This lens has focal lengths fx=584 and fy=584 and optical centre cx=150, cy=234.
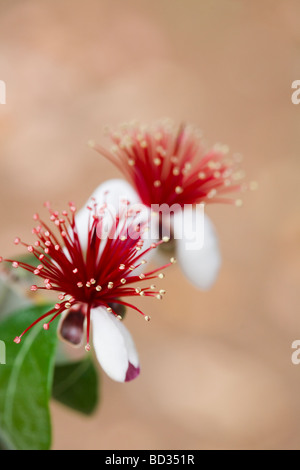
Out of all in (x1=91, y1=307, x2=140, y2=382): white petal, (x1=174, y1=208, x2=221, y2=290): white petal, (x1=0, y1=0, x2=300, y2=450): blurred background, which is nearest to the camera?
(x1=91, y1=307, x2=140, y2=382): white petal

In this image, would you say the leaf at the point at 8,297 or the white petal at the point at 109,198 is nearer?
the white petal at the point at 109,198

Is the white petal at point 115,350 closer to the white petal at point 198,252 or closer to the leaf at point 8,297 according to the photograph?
the white petal at point 198,252

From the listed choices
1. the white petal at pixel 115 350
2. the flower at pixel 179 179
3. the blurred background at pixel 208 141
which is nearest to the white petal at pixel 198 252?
the flower at pixel 179 179

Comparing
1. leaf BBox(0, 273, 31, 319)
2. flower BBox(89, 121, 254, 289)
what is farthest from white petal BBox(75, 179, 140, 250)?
leaf BBox(0, 273, 31, 319)

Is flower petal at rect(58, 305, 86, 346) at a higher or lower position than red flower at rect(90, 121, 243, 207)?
lower

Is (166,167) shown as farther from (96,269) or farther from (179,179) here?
(96,269)

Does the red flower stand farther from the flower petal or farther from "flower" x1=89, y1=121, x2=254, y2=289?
the flower petal

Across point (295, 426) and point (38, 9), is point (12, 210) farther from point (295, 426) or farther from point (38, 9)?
point (295, 426)
